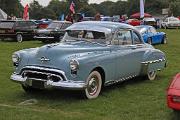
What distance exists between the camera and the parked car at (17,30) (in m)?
27.0

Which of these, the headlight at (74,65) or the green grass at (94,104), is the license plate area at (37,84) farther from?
the headlight at (74,65)

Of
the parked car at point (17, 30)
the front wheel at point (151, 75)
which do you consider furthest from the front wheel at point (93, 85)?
the parked car at point (17, 30)

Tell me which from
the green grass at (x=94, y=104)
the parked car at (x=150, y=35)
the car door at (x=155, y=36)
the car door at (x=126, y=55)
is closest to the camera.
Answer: the green grass at (x=94, y=104)

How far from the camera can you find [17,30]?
89.5 ft

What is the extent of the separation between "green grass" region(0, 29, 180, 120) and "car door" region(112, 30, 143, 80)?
0.39 m

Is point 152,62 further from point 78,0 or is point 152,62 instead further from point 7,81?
point 78,0

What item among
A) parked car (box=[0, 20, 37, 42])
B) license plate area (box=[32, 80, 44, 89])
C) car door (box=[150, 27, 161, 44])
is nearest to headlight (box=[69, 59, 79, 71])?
license plate area (box=[32, 80, 44, 89])

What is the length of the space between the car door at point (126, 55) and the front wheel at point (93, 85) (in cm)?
67

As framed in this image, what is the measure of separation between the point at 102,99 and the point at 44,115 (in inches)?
70.0

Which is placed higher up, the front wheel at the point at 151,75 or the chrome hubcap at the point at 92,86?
the chrome hubcap at the point at 92,86

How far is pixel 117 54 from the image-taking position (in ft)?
31.2

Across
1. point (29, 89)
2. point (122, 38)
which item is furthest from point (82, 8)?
point (29, 89)

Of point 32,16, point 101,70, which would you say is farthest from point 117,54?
point 32,16

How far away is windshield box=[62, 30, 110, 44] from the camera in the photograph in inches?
381
